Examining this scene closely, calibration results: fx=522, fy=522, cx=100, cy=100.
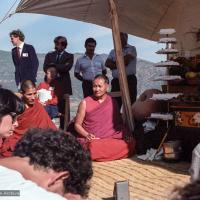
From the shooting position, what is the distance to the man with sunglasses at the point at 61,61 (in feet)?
25.5

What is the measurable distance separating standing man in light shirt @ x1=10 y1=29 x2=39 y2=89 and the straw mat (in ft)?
8.94

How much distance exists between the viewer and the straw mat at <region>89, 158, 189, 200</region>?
178 inches

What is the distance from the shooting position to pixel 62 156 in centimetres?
139

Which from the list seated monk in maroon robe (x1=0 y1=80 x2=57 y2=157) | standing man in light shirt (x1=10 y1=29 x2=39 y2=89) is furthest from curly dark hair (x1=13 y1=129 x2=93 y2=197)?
standing man in light shirt (x1=10 y1=29 x2=39 y2=89)

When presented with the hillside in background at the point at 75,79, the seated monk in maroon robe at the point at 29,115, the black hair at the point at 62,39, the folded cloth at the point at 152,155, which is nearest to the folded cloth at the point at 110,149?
the folded cloth at the point at 152,155

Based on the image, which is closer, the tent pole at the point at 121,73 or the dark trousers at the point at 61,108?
the tent pole at the point at 121,73

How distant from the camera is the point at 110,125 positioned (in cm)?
662

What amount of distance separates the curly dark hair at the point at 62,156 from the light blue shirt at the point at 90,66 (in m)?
6.48

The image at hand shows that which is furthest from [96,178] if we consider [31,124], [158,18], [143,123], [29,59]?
[158,18]

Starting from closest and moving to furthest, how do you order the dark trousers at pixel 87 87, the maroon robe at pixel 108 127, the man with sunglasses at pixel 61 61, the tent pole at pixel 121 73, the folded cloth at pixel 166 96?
the folded cloth at pixel 166 96 → the maroon robe at pixel 108 127 → the tent pole at pixel 121 73 → the man with sunglasses at pixel 61 61 → the dark trousers at pixel 87 87

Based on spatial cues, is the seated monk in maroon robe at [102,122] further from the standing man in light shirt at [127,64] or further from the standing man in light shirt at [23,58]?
the standing man in light shirt at [23,58]

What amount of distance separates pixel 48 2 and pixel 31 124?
2628 mm

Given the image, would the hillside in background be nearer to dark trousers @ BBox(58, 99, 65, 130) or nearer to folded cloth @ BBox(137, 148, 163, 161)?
dark trousers @ BBox(58, 99, 65, 130)

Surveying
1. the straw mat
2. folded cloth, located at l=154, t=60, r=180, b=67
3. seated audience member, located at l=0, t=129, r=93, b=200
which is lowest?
the straw mat
